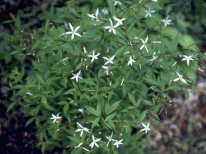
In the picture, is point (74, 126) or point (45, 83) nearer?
point (45, 83)

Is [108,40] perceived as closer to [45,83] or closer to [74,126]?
[45,83]

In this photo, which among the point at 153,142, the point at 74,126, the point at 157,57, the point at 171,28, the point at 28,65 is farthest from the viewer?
the point at 171,28

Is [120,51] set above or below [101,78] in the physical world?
above

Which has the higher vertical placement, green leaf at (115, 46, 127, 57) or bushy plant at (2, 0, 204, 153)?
green leaf at (115, 46, 127, 57)

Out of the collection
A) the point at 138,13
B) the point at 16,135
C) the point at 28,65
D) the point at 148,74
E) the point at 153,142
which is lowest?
the point at 153,142

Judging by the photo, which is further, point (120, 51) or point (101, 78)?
point (101, 78)

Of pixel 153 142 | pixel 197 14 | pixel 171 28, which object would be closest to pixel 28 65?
pixel 153 142

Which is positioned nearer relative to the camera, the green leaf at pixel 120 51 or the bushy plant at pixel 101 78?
the green leaf at pixel 120 51

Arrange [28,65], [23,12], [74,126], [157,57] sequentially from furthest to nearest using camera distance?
[23,12] < [28,65] < [74,126] < [157,57]

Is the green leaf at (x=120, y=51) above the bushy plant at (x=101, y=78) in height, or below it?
above

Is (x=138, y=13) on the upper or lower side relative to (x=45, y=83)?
upper

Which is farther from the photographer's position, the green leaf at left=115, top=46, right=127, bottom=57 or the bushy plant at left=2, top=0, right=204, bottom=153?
the bushy plant at left=2, top=0, right=204, bottom=153
